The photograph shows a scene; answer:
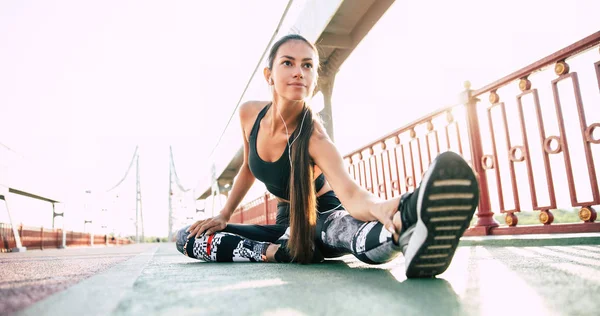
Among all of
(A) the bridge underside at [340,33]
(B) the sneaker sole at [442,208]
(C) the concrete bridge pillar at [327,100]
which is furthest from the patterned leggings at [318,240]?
(C) the concrete bridge pillar at [327,100]

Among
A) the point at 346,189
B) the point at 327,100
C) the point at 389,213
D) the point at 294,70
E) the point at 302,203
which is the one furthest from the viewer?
the point at 327,100

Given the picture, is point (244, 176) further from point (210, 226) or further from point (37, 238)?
point (37, 238)

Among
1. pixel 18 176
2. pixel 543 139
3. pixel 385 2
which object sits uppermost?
pixel 385 2

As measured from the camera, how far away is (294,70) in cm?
183

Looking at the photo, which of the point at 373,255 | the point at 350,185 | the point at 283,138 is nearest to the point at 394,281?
the point at 373,255

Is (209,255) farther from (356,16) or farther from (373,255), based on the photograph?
(356,16)

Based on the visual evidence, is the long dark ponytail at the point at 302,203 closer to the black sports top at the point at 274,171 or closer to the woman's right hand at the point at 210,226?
the black sports top at the point at 274,171

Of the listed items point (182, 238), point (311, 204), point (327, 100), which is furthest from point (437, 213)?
point (327, 100)

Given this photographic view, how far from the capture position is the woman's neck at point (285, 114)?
191cm

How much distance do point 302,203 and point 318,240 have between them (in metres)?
0.19

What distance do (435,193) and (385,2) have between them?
3325 millimetres

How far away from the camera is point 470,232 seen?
10.6 feet

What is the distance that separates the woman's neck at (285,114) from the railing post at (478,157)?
73.0 inches

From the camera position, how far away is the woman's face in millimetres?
1803
